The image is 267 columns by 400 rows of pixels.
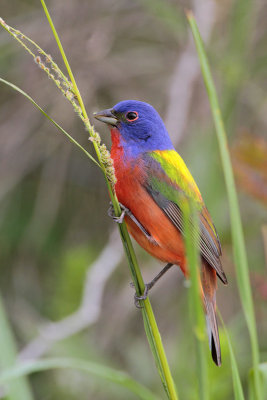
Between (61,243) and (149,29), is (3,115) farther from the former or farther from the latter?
(149,29)

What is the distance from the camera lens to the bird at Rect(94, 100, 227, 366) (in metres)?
2.77

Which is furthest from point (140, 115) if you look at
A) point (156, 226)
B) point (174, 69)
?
point (174, 69)

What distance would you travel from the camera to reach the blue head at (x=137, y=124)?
10.1 ft

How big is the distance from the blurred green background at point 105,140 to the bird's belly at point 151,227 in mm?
1626

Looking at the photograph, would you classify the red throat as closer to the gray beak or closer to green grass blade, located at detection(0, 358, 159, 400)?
the gray beak

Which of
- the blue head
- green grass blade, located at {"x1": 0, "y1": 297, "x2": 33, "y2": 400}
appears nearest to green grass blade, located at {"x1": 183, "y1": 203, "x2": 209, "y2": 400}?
green grass blade, located at {"x1": 0, "y1": 297, "x2": 33, "y2": 400}

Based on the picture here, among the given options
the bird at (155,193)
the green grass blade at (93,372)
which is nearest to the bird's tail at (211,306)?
the bird at (155,193)

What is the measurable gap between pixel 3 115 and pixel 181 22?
1877 mm

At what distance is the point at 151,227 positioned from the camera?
2793 mm

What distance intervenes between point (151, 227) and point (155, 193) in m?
0.21

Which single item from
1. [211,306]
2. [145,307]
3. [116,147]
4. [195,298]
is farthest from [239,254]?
[116,147]

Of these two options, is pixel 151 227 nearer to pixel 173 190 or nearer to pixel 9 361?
pixel 173 190

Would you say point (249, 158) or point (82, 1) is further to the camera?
point (82, 1)

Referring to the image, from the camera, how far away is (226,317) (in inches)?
209
